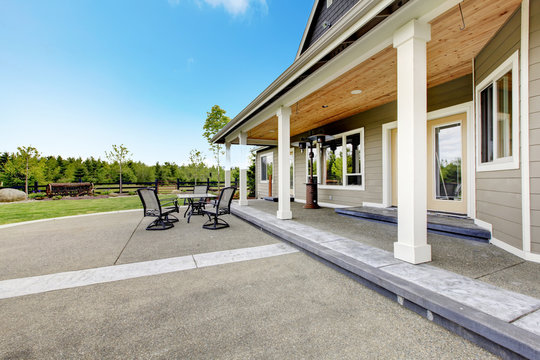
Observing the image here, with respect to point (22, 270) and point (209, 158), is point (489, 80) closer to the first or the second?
point (22, 270)

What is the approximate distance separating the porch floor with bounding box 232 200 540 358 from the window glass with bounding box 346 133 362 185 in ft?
9.67

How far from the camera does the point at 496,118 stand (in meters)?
3.21

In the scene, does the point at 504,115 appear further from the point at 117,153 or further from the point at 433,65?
the point at 117,153

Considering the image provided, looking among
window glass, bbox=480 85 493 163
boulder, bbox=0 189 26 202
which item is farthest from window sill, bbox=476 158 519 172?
boulder, bbox=0 189 26 202

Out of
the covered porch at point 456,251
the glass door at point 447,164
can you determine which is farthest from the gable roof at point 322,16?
the covered porch at point 456,251

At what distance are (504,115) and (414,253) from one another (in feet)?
7.91

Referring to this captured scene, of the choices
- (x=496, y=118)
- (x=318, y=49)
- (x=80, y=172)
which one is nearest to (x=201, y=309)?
(x=318, y=49)

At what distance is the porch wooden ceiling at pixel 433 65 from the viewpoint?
2.57 meters

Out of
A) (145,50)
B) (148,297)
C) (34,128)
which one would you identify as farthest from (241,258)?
(34,128)

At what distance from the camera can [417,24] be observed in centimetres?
237

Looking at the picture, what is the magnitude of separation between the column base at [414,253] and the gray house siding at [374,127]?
11.2 ft

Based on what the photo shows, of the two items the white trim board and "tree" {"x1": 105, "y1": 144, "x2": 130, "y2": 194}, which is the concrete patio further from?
"tree" {"x1": 105, "y1": 144, "x2": 130, "y2": 194}

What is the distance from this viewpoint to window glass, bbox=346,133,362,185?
6.43 meters

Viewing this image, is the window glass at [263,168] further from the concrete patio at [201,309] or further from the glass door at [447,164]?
the concrete patio at [201,309]
